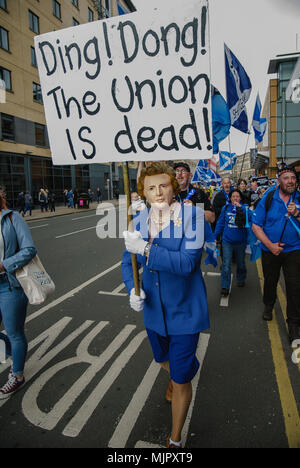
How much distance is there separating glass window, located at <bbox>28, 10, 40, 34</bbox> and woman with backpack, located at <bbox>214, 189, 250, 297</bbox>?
27307mm

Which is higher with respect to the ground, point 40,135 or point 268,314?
point 40,135

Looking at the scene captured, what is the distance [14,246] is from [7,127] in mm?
23443

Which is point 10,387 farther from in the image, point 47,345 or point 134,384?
point 134,384

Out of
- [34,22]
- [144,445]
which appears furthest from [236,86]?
[34,22]

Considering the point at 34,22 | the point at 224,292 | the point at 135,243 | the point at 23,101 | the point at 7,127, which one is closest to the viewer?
the point at 135,243

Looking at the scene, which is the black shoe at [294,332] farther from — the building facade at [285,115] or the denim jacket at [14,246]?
the building facade at [285,115]

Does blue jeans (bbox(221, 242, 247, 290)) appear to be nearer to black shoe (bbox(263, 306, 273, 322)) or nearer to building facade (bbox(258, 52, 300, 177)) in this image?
black shoe (bbox(263, 306, 273, 322))

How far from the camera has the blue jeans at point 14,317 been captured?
277cm

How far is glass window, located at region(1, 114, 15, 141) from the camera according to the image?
2241 cm

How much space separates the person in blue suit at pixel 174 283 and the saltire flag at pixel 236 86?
14.5 feet

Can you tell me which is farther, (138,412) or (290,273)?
(290,273)

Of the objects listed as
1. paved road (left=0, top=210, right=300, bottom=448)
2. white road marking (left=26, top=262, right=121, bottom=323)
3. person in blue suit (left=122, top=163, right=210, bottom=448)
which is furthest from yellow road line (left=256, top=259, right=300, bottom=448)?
A: white road marking (left=26, top=262, right=121, bottom=323)

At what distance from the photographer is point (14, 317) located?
2.79 metres
